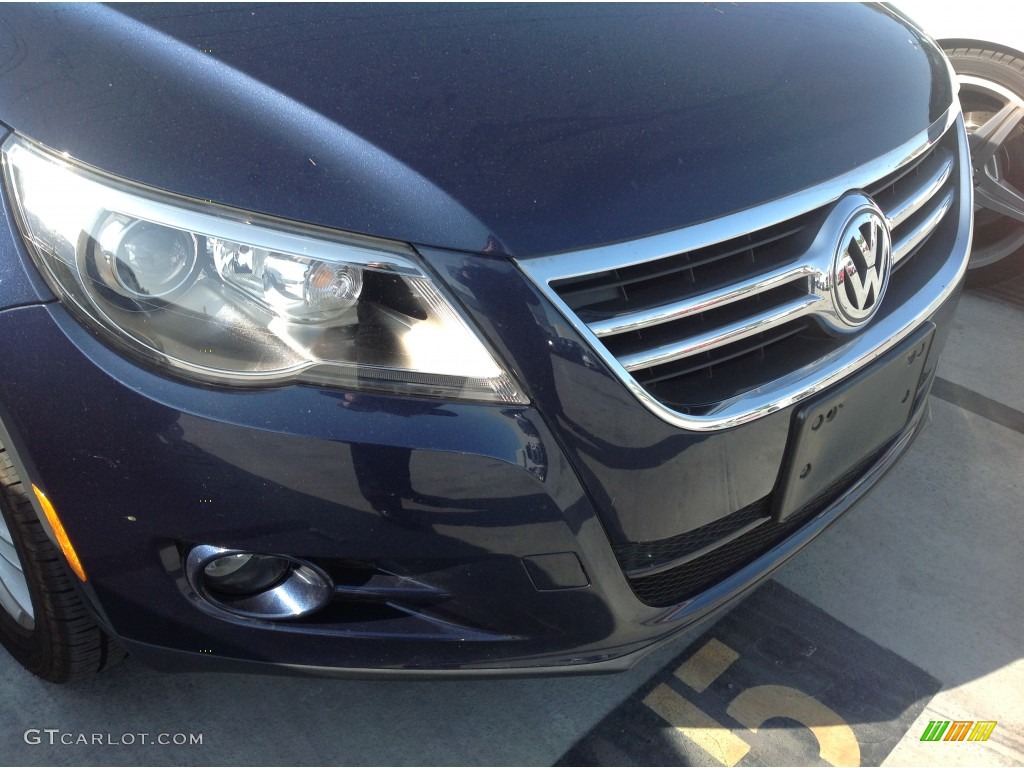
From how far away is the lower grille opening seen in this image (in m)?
1.54

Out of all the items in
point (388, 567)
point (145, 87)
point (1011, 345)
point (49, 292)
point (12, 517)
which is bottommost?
point (1011, 345)

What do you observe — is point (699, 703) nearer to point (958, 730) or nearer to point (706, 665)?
point (706, 665)

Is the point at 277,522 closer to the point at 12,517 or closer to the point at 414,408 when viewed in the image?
the point at 414,408

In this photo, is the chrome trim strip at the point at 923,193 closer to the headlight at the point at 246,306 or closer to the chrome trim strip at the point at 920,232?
the chrome trim strip at the point at 920,232

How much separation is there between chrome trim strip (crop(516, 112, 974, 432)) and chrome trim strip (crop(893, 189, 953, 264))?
77 mm

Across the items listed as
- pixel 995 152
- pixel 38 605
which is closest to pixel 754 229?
pixel 38 605

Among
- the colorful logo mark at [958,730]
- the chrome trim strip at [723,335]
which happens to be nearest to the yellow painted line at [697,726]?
the colorful logo mark at [958,730]

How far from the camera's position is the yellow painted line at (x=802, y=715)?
186cm

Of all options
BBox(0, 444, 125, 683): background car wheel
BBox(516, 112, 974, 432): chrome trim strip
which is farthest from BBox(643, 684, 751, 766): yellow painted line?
BBox(0, 444, 125, 683): background car wheel

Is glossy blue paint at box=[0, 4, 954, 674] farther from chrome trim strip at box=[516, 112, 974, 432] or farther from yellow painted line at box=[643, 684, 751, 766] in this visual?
yellow painted line at box=[643, 684, 751, 766]

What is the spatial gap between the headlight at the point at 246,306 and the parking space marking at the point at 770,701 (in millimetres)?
886

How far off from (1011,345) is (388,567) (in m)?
2.66

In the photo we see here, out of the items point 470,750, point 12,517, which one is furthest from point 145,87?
point 470,750

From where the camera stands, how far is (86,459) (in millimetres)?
1354
